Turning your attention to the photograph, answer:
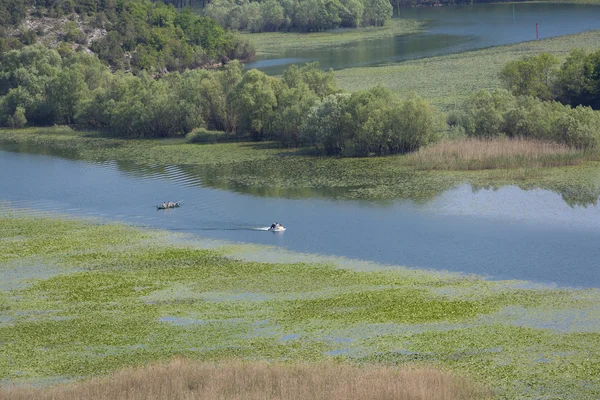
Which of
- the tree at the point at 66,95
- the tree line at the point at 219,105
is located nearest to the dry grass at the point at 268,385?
the tree line at the point at 219,105

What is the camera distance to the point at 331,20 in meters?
156

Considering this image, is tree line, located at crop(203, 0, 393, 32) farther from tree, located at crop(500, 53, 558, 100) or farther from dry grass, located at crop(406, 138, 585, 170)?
dry grass, located at crop(406, 138, 585, 170)

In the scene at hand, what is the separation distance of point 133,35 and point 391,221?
79736 millimetres

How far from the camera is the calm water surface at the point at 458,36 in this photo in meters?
A: 113

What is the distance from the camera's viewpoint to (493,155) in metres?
57.6

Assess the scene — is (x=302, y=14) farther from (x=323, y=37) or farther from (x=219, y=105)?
(x=219, y=105)

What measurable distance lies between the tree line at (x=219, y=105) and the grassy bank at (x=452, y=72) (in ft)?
33.2

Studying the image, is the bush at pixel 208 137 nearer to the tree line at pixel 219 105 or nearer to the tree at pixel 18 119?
the tree line at pixel 219 105

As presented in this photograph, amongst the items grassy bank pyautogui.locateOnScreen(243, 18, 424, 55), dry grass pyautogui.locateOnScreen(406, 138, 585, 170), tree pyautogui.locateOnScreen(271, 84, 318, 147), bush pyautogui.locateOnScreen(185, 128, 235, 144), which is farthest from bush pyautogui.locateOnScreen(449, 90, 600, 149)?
grassy bank pyautogui.locateOnScreen(243, 18, 424, 55)

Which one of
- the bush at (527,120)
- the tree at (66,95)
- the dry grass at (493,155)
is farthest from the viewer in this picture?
the tree at (66,95)

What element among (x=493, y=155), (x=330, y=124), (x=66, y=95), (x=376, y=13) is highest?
(x=376, y=13)

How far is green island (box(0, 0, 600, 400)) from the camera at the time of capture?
30266 mm

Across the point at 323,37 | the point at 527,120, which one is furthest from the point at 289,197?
the point at 323,37

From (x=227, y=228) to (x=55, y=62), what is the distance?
2272 inches
